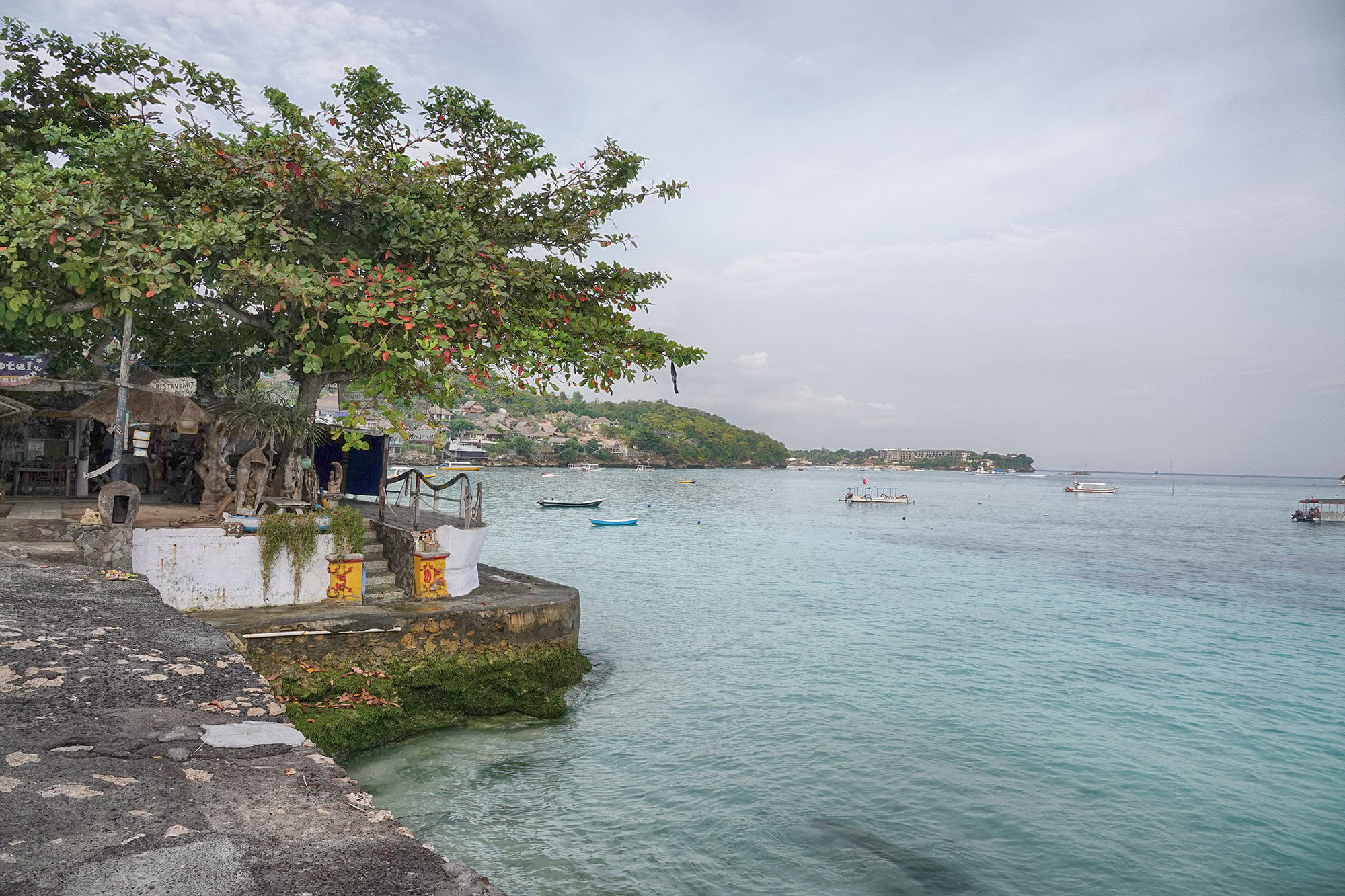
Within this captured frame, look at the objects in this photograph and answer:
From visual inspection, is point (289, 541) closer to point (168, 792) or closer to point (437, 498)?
point (437, 498)

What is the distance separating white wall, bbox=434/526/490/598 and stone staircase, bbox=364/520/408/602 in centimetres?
73

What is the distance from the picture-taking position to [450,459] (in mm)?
130750

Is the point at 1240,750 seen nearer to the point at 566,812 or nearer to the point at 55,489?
the point at 566,812

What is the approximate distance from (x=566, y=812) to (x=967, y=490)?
12649 cm

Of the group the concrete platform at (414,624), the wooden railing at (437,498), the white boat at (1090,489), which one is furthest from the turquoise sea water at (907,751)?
the white boat at (1090,489)

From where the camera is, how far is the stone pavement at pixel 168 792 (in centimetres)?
260

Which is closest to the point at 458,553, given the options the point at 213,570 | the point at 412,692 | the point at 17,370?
the point at 412,692

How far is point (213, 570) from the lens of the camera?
34.2ft

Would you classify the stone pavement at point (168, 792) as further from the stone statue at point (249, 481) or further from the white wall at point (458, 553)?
the white wall at point (458, 553)

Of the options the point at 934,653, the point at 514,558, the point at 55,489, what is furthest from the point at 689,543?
the point at 55,489

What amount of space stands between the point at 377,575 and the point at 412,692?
2467 mm

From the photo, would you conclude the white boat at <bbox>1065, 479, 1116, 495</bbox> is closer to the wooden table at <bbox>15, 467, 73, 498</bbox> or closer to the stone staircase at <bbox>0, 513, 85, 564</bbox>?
the wooden table at <bbox>15, 467, 73, 498</bbox>

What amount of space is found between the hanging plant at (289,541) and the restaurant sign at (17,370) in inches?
171

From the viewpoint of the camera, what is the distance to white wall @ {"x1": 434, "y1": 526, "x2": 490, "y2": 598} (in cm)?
1191
